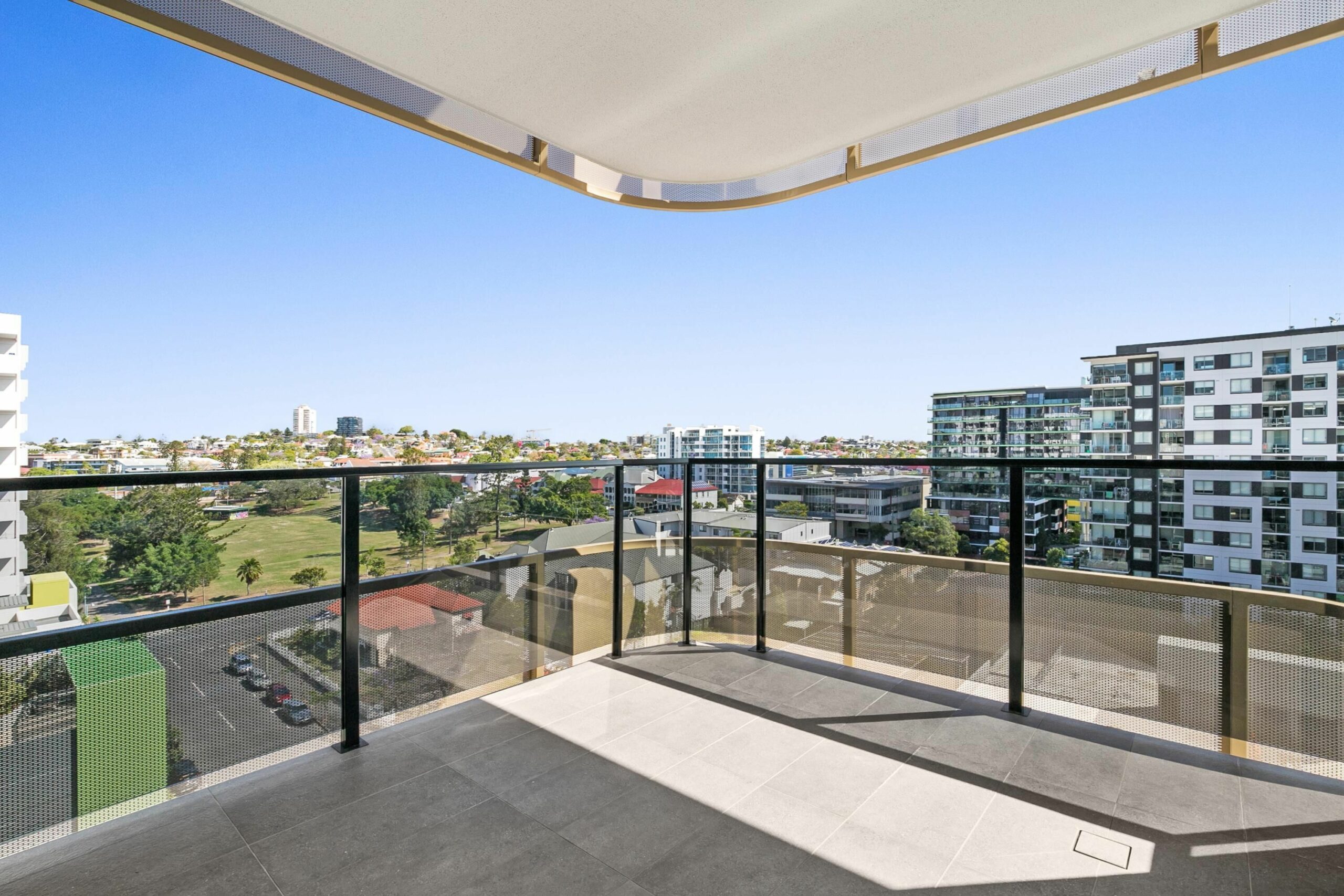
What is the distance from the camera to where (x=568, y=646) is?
2.85m

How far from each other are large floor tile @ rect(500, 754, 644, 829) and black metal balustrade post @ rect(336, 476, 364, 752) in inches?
26.0

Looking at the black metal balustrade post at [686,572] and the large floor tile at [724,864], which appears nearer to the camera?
the large floor tile at [724,864]

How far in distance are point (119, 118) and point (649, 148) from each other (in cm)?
1724

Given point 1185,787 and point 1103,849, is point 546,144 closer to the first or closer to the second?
point 1103,849

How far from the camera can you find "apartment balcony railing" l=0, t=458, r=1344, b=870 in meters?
1.62

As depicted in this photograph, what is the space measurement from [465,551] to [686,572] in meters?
1.28

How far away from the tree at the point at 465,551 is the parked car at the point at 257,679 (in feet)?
2.30

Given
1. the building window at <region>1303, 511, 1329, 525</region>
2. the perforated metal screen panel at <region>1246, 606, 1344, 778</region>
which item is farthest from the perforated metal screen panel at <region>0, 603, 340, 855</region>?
the building window at <region>1303, 511, 1329, 525</region>

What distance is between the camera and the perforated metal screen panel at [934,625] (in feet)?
8.14

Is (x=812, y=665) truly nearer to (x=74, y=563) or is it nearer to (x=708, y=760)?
(x=708, y=760)

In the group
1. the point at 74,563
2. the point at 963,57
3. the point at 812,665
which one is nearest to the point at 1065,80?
the point at 963,57

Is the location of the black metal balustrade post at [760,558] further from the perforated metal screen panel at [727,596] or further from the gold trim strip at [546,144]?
the gold trim strip at [546,144]

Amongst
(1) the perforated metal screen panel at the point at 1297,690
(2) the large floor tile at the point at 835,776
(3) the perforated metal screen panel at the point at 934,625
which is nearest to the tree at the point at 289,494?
(2) the large floor tile at the point at 835,776

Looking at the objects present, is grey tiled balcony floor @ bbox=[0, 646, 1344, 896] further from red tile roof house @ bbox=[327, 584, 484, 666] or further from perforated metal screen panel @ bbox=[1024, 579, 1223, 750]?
red tile roof house @ bbox=[327, 584, 484, 666]
